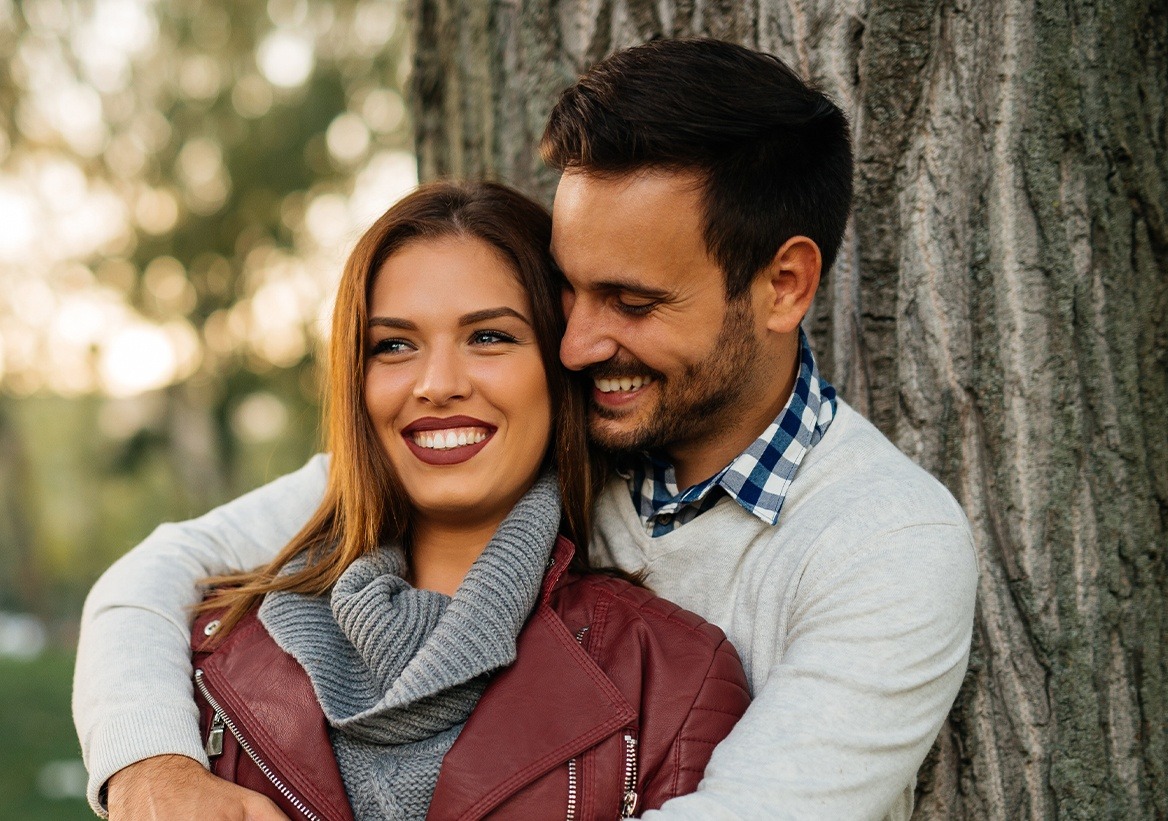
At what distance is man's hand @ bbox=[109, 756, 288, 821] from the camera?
2145 millimetres

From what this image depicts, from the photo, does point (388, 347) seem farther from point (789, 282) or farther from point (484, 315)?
point (789, 282)

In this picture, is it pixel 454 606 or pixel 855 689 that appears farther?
pixel 454 606

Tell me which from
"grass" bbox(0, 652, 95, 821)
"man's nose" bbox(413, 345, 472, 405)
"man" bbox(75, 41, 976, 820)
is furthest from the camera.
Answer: "grass" bbox(0, 652, 95, 821)

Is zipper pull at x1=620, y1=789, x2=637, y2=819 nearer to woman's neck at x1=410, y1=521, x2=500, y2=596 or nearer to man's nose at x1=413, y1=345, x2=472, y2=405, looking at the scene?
woman's neck at x1=410, y1=521, x2=500, y2=596

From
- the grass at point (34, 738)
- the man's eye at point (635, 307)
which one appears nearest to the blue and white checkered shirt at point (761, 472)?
the man's eye at point (635, 307)

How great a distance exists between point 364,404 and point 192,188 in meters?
16.2

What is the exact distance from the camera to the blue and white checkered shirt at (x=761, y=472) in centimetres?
237

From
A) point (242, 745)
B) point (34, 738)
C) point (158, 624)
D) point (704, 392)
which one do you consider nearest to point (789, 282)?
point (704, 392)

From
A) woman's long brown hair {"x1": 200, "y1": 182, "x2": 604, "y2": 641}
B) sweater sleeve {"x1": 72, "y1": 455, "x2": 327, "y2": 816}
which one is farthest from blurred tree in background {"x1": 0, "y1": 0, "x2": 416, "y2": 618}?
woman's long brown hair {"x1": 200, "y1": 182, "x2": 604, "y2": 641}

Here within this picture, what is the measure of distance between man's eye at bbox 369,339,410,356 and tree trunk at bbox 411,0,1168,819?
1.12 metres

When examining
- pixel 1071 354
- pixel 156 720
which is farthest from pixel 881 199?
pixel 156 720

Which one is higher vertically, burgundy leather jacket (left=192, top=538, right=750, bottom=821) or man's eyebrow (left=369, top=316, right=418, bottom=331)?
man's eyebrow (left=369, top=316, right=418, bottom=331)

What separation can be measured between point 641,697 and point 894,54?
1.62 meters

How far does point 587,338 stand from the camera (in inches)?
97.0
